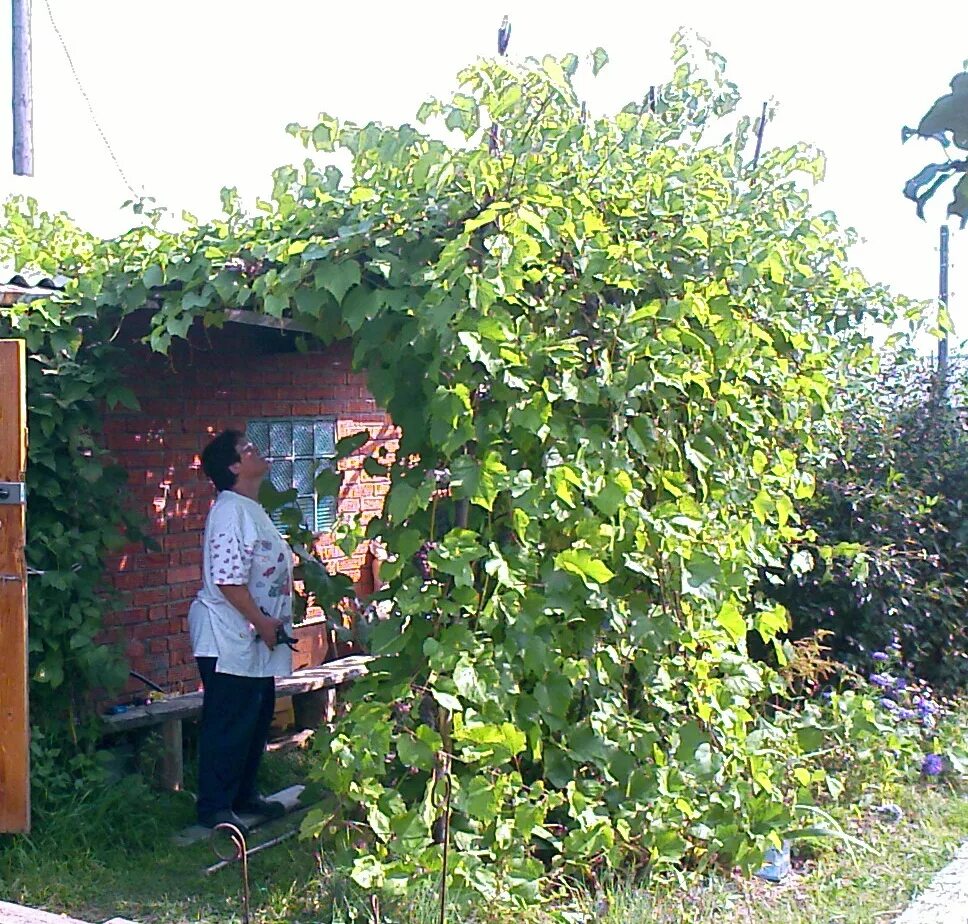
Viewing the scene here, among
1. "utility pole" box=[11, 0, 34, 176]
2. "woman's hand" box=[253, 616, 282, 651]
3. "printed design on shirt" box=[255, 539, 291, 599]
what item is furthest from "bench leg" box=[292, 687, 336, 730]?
"utility pole" box=[11, 0, 34, 176]

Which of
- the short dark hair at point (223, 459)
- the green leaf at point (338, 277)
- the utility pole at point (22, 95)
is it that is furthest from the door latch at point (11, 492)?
the utility pole at point (22, 95)

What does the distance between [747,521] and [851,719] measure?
160 centimetres

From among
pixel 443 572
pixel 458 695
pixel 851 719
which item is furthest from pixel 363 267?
pixel 851 719

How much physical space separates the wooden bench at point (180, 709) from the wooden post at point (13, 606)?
0.85 metres

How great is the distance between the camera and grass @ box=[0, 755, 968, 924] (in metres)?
4.41

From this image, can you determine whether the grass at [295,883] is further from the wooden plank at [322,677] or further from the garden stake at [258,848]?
the wooden plank at [322,677]

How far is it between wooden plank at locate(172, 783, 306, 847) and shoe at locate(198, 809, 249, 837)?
26mm

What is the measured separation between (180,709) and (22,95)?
340 inches

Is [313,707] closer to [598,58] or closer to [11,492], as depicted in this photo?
[11,492]

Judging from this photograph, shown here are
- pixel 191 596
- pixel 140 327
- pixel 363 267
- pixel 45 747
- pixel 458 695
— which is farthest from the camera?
pixel 191 596

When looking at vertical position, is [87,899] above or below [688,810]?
below

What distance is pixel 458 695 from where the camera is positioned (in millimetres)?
4172

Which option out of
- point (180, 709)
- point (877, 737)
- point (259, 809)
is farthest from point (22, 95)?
point (877, 737)

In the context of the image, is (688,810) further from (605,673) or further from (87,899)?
(87,899)
